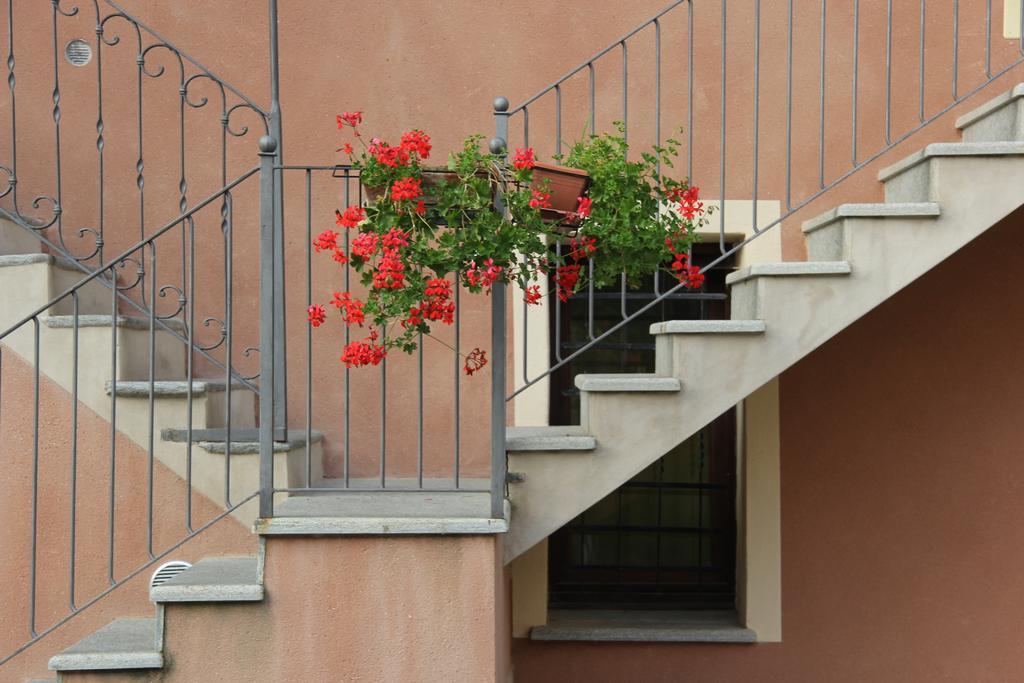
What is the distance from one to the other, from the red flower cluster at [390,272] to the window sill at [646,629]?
2.23 meters

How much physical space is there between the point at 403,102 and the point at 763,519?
2493 mm

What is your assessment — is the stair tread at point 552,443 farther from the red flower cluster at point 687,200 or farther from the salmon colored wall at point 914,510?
the salmon colored wall at point 914,510

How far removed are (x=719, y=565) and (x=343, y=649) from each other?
94.5 inches

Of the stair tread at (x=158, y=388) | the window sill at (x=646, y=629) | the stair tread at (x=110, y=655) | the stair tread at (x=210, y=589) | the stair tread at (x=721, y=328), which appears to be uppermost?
the stair tread at (x=721, y=328)

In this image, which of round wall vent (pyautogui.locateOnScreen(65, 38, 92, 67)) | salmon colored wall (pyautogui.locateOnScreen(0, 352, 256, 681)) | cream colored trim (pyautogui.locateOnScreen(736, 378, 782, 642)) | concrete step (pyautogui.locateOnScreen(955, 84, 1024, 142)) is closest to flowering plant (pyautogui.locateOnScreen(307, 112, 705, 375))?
Result: concrete step (pyautogui.locateOnScreen(955, 84, 1024, 142))

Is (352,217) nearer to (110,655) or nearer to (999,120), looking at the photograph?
(110,655)

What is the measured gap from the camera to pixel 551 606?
5180 mm

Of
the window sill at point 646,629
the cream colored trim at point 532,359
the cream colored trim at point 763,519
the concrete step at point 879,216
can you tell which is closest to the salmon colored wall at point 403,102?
the cream colored trim at point 532,359

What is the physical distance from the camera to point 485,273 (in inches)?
128

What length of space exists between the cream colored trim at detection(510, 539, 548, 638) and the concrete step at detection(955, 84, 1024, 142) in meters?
2.46

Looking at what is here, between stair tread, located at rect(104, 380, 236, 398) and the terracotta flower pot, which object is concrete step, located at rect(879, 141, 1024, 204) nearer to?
the terracotta flower pot

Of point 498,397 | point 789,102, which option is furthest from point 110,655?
point 789,102

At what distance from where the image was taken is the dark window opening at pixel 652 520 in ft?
17.0

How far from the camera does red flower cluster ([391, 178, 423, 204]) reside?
3.18m
